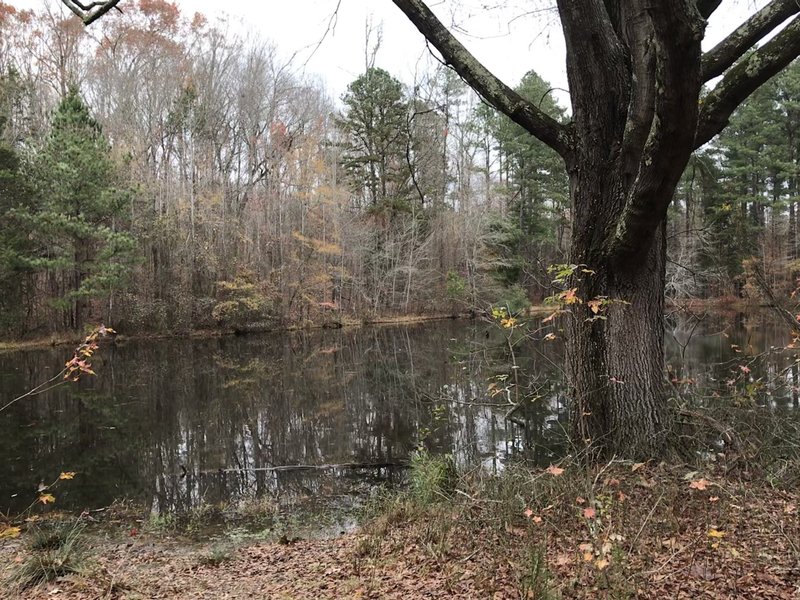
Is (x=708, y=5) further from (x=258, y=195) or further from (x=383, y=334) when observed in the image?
(x=258, y=195)

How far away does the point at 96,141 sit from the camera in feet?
74.5

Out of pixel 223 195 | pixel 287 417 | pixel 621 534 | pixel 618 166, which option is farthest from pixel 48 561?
pixel 223 195

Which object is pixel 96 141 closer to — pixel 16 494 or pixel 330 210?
pixel 330 210

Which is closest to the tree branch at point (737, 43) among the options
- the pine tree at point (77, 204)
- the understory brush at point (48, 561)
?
the understory brush at point (48, 561)

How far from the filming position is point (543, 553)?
2869mm

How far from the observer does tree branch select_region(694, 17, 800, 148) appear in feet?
10.8

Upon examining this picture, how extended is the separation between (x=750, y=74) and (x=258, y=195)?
98.0 feet

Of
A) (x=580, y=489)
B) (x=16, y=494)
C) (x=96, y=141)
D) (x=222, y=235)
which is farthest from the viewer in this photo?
(x=222, y=235)

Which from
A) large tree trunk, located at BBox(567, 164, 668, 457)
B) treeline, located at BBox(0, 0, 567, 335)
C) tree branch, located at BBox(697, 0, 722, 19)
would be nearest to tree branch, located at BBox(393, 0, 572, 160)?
large tree trunk, located at BBox(567, 164, 668, 457)

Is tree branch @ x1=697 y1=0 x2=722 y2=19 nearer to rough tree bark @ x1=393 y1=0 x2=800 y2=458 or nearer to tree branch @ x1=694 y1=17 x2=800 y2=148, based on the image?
rough tree bark @ x1=393 y1=0 x2=800 y2=458

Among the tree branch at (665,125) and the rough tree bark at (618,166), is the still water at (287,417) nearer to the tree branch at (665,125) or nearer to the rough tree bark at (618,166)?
the rough tree bark at (618,166)

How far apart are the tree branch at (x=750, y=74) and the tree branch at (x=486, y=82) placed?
913mm

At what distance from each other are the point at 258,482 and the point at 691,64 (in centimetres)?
737

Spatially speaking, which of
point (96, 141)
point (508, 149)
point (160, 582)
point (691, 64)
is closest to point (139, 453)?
point (160, 582)
